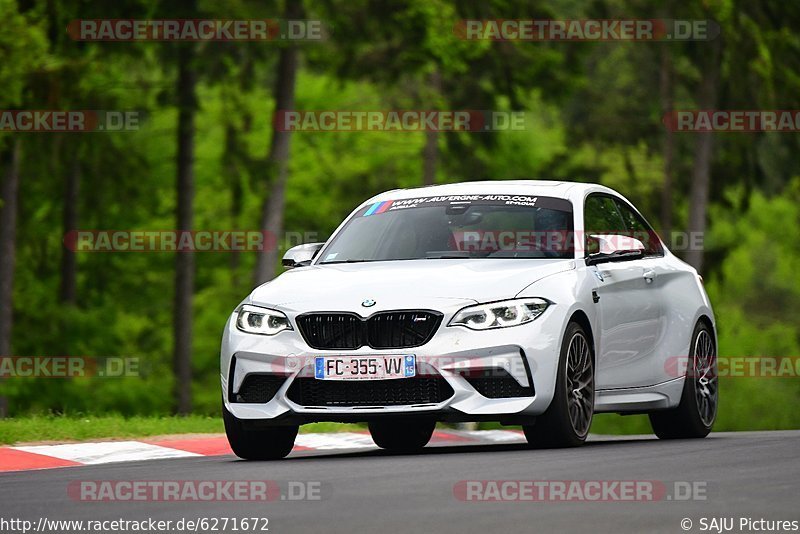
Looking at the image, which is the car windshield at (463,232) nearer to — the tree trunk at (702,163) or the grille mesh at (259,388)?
the grille mesh at (259,388)

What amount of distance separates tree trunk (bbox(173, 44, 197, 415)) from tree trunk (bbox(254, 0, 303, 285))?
1385 millimetres

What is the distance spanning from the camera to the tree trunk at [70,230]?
36.5 meters

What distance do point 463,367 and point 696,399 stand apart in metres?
3.19

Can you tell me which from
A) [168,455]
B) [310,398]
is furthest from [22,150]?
[310,398]

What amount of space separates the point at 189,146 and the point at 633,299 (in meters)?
20.3

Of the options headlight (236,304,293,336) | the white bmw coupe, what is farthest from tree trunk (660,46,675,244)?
headlight (236,304,293,336)

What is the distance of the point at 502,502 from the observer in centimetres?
805


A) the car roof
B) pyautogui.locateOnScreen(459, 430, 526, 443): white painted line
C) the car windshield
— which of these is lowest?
pyautogui.locateOnScreen(459, 430, 526, 443): white painted line

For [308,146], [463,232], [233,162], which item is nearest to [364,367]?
[463,232]

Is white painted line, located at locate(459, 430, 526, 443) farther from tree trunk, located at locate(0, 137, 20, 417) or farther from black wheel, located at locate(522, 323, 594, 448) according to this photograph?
tree trunk, located at locate(0, 137, 20, 417)

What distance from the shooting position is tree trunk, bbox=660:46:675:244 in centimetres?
4172

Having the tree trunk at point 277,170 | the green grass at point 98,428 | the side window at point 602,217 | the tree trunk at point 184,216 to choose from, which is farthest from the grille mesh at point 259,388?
the tree trunk at point 277,170

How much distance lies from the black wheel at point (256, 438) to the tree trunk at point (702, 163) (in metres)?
26.0

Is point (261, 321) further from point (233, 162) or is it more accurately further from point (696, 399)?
point (233, 162)
